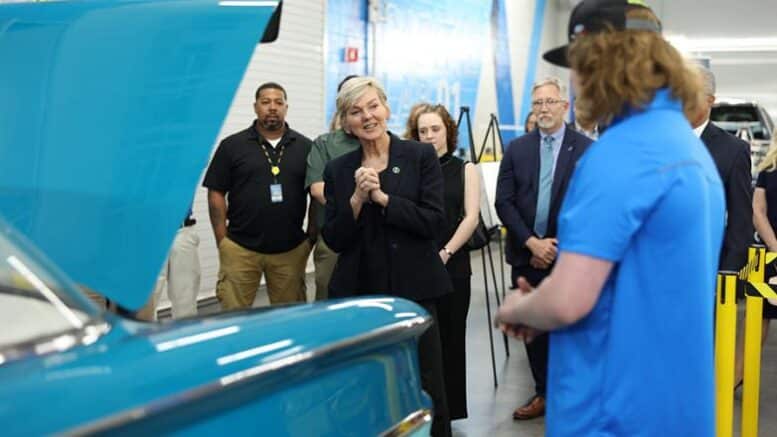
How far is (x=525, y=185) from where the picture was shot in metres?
5.26

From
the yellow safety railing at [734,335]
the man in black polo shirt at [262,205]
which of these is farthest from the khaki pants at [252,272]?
the yellow safety railing at [734,335]

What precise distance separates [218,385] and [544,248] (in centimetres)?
382

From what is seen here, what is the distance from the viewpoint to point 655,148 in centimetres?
202

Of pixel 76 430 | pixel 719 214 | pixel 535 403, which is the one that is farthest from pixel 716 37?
pixel 76 430

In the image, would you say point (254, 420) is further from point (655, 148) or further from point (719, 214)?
point (719, 214)

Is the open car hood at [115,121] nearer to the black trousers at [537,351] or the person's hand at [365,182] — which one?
the person's hand at [365,182]

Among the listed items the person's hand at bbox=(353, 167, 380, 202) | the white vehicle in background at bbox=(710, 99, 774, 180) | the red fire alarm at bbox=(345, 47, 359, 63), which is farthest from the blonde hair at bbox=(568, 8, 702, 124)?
the white vehicle in background at bbox=(710, 99, 774, 180)

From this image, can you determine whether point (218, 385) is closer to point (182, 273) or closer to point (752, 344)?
point (752, 344)

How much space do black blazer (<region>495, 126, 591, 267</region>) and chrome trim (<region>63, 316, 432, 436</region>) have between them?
336 cm

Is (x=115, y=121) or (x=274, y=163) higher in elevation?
(x=115, y=121)

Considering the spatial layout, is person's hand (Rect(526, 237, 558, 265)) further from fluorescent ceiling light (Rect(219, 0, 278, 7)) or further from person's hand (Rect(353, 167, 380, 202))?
fluorescent ceiling light (Rect(219, 0, 278, 7))

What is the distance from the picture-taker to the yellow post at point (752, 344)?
13.7 feet

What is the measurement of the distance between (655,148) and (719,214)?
0.27 m

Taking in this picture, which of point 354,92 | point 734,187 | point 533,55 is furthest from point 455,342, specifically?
point 533,55
